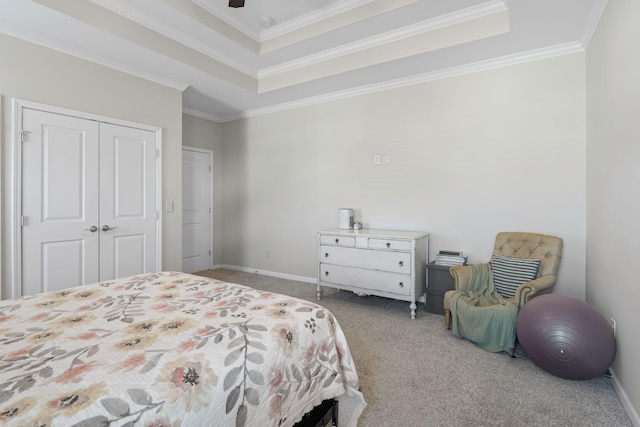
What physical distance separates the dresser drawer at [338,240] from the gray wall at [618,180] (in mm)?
2126

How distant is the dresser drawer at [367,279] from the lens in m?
3.19

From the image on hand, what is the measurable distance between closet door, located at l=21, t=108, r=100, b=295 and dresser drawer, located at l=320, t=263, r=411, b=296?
2510mm

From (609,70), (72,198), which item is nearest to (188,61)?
(72,198)

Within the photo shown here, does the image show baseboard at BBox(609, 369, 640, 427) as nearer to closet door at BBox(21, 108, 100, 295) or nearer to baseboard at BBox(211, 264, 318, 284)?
baseboard at BBox(211, 264, 318, 284)

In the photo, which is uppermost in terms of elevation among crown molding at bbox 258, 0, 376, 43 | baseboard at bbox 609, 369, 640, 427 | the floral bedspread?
crown molding at bbox 258, 0, 376, 43

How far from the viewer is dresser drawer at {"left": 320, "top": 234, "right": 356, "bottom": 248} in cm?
350

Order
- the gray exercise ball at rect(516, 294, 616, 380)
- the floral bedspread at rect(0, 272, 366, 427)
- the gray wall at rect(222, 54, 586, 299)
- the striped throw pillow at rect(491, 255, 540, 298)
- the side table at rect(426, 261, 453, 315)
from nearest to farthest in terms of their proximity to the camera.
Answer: the floral bedspread at rect(0, 272, 366, 427), the gray exercise ball at rect(516, 294, 616, 380), the striped throw pillow at rect(491, 255, 540, 298), the gray wall at rect(222, 54, 586, 299), the side table at rect(426, 261, 453, 315)

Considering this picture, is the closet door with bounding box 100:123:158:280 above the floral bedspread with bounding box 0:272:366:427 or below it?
above

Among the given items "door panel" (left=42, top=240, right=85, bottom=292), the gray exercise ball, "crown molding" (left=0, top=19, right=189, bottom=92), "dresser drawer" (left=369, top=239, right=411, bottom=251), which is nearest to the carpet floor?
the gray exercise ball

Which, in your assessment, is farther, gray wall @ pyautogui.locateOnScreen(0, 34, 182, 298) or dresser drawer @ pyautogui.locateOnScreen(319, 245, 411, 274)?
dresser drawer @ pyautogui.locateOnScreen(319, 245, 411, 274)

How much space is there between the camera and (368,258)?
11.1 ft

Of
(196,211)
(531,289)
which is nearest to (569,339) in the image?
(531,289)

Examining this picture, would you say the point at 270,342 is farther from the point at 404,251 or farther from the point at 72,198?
the point at 72,198

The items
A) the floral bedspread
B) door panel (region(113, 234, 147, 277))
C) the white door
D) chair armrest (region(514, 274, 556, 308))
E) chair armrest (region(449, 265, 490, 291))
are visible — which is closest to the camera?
the floral bedspread
